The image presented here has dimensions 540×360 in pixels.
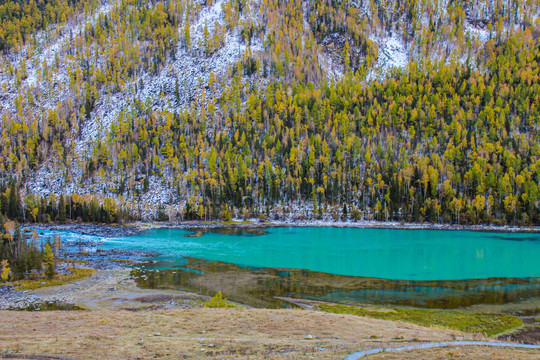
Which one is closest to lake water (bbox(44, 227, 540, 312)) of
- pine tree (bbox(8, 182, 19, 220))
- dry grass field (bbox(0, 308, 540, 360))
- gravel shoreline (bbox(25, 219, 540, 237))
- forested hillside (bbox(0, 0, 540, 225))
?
gravel shoreline (bbox(25, 219, 540, 237))

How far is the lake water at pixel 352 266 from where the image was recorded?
44000mm

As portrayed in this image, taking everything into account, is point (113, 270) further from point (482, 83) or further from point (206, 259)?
point (482, 83)

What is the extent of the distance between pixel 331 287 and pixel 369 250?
118ft

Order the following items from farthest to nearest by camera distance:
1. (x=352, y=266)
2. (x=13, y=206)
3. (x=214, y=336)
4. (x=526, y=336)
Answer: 1. (x=13, y=206)
2. (x=352, y=266)
3. (x=526, y=336)
4. (x=214, y=336)

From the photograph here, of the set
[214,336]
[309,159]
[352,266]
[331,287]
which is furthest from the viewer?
[309,159]

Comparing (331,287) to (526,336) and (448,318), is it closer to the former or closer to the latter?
(448,318)

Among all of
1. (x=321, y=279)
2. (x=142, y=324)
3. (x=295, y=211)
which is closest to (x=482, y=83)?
(x=295, y=211)

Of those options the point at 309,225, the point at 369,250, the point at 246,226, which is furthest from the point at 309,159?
the point at 369,250

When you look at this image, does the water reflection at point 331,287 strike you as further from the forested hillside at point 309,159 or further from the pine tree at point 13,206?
the pine tree at point 13,206

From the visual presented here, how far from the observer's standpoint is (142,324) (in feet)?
89.8

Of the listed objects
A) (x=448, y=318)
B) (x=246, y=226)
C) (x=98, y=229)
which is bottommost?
(x=448, y=318)

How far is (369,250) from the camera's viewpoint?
80500mm

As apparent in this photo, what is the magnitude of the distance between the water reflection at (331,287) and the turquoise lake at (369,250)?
4.60 meters

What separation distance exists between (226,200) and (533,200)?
360ft
